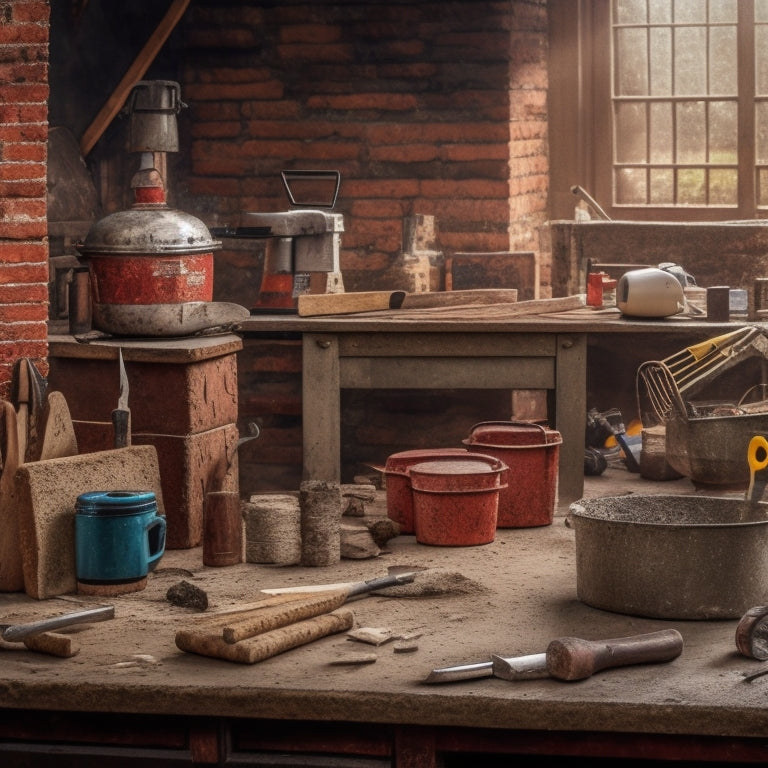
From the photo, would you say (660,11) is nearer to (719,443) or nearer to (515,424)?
(719,443)

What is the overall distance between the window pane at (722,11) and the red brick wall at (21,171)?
12.1 ft

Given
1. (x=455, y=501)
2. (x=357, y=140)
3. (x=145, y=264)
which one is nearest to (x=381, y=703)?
(x=455, y=501)

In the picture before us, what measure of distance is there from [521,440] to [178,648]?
1.74 meters

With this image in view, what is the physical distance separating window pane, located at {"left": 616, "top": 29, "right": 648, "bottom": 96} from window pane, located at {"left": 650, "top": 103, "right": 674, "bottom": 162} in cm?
11

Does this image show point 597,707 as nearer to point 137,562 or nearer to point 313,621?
point 313,621

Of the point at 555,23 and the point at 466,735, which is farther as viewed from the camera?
the point at 555,23

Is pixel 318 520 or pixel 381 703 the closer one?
pixel 381 703

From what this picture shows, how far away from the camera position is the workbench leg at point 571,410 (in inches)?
203

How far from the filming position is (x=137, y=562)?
3836 millimetres

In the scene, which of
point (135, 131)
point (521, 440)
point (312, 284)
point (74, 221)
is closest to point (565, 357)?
point (521, 440)

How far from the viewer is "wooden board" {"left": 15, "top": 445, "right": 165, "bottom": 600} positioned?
12.4ft

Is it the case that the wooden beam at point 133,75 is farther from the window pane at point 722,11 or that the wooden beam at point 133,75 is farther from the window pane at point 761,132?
the window pane at point 761,132

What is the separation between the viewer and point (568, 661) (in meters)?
3.02

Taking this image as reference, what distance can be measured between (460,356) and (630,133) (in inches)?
98.5
